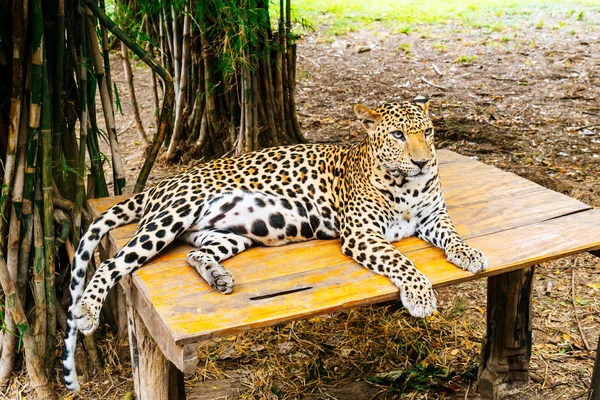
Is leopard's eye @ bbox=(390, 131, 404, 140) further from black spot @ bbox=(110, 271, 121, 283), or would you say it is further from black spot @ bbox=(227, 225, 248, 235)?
black spot @ bbox=(110, 271, 121, 283)

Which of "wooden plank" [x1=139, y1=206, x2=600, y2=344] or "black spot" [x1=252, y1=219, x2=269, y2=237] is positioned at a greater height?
"black spot" [x1=252, y1=219, x2=269, y2=237]

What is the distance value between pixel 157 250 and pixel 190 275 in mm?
249

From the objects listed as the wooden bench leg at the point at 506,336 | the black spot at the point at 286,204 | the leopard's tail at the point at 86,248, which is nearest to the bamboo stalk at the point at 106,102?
the leopard's tail at the point at 86,248

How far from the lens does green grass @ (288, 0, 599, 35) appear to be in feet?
38.7

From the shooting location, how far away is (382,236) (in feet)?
11.6

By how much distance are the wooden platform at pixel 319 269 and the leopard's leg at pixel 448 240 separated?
1.7 inches

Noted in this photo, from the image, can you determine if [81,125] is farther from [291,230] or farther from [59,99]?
[291,230]

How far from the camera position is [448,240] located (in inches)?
137

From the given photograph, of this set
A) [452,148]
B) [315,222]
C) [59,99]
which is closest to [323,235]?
[315,222]

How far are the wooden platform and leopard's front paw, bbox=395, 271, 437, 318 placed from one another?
0.05m

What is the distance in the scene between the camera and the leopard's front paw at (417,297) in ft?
9.95

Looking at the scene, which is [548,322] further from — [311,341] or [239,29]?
[239,29]

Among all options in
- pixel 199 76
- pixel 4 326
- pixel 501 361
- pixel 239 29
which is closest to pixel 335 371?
pixel 501 361

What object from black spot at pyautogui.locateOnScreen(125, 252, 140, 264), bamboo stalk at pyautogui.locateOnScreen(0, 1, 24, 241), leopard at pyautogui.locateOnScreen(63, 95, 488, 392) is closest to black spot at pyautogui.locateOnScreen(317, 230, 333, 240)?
leopard at pyautogui.locateOnScreen(63, 95, 488, 392)
